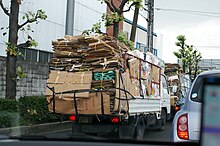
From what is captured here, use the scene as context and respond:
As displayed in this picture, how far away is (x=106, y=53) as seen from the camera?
9453mm

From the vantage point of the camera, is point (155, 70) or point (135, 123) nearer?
point (135, 123)

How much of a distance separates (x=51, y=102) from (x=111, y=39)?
6.87 ft

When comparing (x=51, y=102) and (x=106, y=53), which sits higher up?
(x=106, y=53)

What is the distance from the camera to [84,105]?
30.1 ft

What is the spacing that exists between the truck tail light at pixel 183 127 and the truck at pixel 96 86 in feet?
11.9

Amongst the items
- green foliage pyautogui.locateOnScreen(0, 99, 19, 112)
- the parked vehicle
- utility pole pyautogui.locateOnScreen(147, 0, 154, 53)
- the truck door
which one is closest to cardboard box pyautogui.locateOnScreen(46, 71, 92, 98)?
green foliage pyautogui.locateOnScreen(0, 99, 19, 112)

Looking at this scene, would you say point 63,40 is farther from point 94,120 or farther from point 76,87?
point 94,120

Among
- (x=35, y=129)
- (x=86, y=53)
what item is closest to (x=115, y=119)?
(x=86, y=53)

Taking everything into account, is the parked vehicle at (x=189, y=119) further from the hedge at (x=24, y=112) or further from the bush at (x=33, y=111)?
the bush at (x=33, y=111)

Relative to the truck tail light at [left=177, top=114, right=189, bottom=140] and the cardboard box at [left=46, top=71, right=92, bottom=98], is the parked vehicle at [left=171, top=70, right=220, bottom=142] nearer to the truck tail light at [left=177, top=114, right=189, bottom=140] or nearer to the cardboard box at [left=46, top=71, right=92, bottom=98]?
the truck tail light at [left=177, top=114, right=189, bottom=140]

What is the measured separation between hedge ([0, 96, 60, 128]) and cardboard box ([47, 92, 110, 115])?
1.67 meters

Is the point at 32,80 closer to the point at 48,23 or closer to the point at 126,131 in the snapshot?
the point at 48,23

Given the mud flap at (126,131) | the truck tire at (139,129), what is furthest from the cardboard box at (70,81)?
the truck tire at (139,129)

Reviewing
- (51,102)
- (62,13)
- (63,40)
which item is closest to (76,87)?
(51,102)
